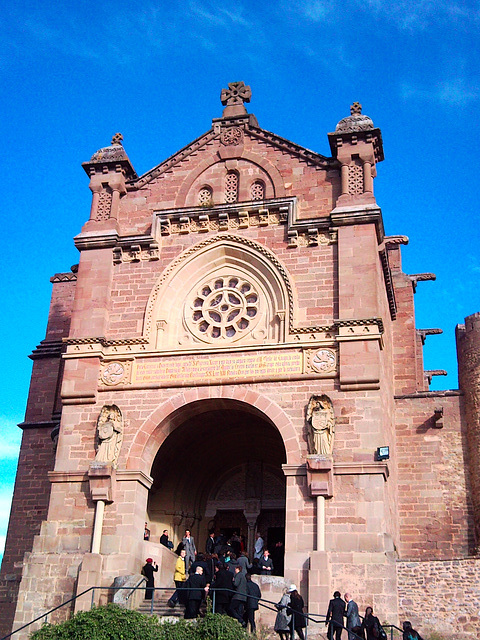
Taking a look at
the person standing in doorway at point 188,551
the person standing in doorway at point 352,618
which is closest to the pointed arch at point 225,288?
the person standing in doorway at point 188,551

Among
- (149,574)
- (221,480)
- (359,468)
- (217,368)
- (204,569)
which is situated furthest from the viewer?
(221,480)

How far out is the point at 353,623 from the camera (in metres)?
17.6

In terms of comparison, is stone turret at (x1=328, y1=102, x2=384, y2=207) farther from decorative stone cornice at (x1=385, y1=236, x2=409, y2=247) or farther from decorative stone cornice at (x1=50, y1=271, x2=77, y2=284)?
decorative stone cornice at (x1=50, y1=271, x2=77, y2=284)

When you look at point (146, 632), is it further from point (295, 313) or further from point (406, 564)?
point (295, 313)

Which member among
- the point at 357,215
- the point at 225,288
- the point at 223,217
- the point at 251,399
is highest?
the point at 223,217

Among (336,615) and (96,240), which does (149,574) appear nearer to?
(336,615)

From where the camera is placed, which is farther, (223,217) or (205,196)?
(205,196)

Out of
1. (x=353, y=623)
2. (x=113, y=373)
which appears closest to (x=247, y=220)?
(x=113, y=373)

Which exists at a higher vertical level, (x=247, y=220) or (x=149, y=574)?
(x=247, y=220)

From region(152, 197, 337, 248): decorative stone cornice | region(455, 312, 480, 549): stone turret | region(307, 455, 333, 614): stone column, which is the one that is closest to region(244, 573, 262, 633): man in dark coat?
region(307, 455, 333, 614): stone column

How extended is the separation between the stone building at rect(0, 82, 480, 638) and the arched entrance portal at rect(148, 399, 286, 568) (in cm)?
6

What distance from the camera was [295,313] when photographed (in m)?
22.9

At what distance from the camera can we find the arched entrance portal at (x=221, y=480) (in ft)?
81.6

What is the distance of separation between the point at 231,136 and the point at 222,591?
14161mm
